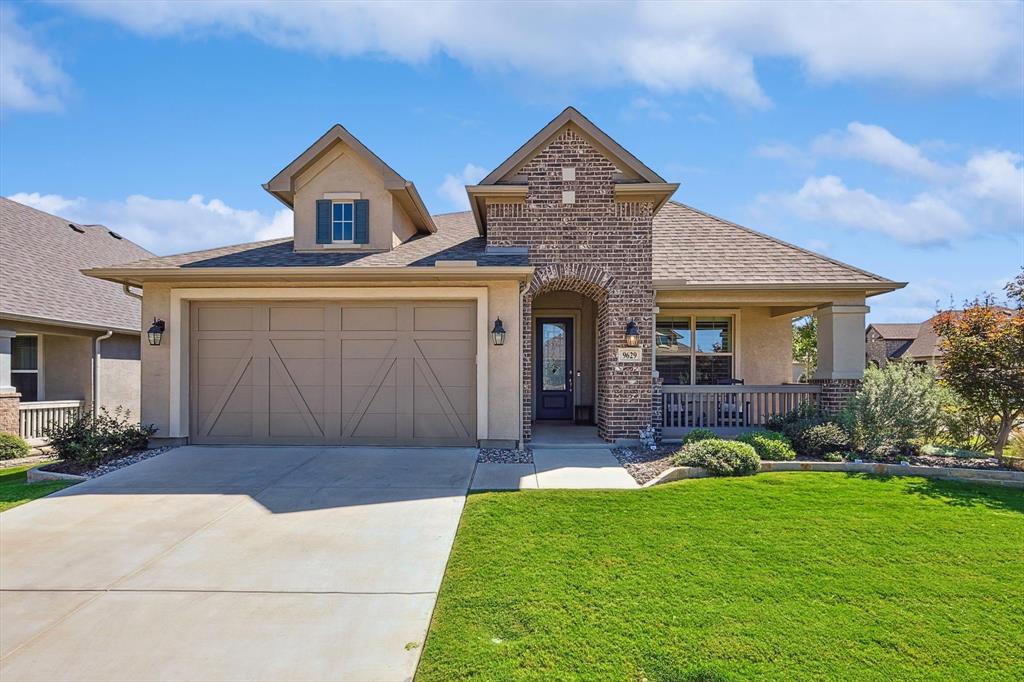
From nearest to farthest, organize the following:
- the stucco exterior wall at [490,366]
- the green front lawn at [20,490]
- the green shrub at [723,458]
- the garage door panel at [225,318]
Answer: the green front lawn at [20,490], the green shrub at [723,458], the stucco exterior wall at [490,366], the garage door panel at [225,318]

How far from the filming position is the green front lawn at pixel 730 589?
3.58 m

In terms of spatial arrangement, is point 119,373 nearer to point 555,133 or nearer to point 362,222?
point 362,222

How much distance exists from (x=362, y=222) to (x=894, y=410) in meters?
10.3

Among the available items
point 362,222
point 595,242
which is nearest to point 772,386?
point 595,242

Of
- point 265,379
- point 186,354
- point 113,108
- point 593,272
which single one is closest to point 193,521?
point 265,379

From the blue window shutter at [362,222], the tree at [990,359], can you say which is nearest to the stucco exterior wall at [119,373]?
the blue window shutter at [362,222]

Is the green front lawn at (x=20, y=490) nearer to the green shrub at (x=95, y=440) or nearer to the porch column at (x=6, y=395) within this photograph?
the green shrub at (x=95, y=440)

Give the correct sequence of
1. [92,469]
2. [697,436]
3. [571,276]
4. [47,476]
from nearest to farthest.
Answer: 1. [47,476]
2. [92,469]
3. [697,436]
4. [571,276]

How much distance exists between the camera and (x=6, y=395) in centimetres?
1155

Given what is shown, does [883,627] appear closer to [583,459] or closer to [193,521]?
[583,459]

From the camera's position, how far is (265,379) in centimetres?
1002

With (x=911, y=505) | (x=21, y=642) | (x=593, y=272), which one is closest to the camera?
(x=21, y=642)

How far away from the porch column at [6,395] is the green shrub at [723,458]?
524 inches

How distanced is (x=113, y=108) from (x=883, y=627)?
52.2 ft
